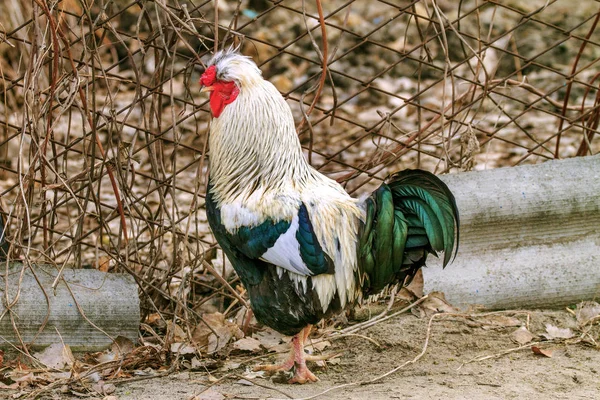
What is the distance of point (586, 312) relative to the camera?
14.3ft

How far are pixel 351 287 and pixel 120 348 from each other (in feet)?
3.87

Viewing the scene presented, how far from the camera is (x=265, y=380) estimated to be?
12.2 ft

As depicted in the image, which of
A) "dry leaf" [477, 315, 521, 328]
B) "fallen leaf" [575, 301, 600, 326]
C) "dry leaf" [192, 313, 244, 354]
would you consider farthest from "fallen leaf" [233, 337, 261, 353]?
"fallen leaf" [575, 301, 600, 326]

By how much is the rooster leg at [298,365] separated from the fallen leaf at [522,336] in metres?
1.06

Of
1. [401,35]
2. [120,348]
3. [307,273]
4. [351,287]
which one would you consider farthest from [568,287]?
[401,35]

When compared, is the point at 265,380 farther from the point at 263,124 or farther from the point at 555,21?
the point at 555,21

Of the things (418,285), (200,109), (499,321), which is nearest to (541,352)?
(499,321)

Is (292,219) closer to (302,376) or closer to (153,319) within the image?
(302,376)

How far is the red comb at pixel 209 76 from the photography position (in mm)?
3582

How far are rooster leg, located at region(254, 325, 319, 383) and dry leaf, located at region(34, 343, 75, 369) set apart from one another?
0.88m

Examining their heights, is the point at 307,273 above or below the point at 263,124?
below

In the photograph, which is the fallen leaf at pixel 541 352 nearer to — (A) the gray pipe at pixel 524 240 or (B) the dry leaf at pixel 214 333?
(A) the gray pipe at pixel 524 240

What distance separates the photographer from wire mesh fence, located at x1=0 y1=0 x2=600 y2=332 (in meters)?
3.93

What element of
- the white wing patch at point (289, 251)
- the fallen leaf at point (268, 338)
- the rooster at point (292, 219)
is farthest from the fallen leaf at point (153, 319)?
the white wing patch at point (289, 251)
